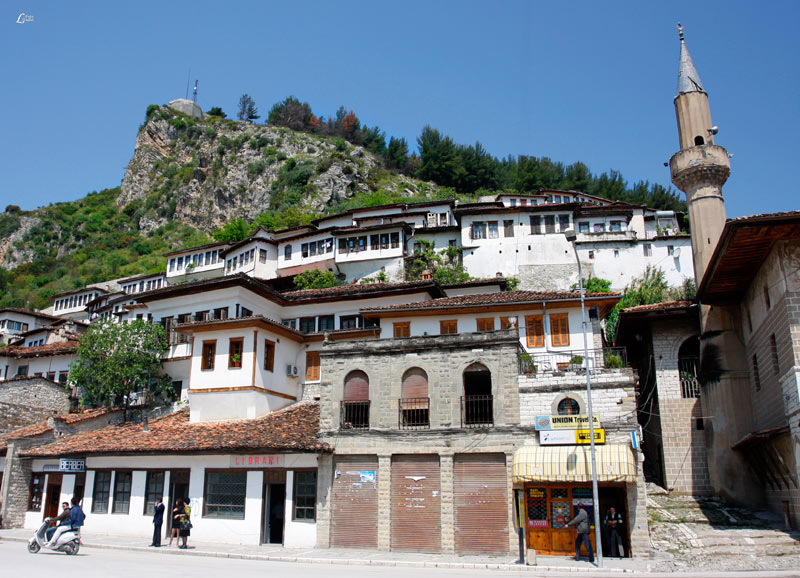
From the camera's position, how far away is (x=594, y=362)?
2528 centimetres

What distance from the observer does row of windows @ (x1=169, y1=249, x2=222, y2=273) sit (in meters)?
70.2

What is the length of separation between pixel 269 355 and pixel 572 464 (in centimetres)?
1631

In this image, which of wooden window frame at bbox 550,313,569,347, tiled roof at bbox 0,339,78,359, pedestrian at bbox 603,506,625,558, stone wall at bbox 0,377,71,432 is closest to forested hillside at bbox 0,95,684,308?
tiled roof at bbox 0,339,78,359

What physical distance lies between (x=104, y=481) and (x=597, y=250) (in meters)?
42.6

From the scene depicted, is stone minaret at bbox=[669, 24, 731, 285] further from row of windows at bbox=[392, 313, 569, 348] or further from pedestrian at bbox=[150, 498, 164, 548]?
pedestrian at bbox=[150, 498, 164, 548]

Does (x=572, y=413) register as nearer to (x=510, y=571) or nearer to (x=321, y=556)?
(x=510, y=571)

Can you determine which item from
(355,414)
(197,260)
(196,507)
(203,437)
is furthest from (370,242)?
(196,507)

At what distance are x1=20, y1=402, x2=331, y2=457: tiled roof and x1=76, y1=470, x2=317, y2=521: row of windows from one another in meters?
1.27

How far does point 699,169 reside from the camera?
105ft

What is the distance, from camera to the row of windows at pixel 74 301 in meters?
78.1

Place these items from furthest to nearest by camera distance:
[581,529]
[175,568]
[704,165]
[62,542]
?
[704,165]
[581,529]
[62,542]
[175,568]

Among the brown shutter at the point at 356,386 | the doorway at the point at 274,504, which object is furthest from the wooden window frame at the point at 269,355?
the brown shutter at the point at 356,386

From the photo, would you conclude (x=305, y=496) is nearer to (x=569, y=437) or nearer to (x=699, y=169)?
(x=569, y=437)

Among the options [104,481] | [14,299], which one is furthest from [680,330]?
[14,299]
